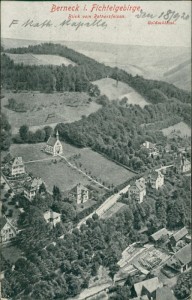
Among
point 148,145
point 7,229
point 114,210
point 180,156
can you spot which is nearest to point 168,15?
point 148,145

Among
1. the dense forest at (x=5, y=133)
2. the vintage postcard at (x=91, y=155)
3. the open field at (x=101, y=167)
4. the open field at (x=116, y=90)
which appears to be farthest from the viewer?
the open field at (x=116, y=90)

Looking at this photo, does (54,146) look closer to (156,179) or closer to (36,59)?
(36,59)

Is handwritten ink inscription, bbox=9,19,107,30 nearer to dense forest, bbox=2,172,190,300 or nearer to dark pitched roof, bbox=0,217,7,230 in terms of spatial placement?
dense forest, bbox=2,172,190,300

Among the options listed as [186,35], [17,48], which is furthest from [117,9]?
[17,48]

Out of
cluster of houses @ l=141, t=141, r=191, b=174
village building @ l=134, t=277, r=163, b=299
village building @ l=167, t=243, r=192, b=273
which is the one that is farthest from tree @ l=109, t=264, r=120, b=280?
cluster of houses @ l=141, t=141, r=191, b=174

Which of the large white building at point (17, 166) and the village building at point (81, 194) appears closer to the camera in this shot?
the large white building at point (17, 166)

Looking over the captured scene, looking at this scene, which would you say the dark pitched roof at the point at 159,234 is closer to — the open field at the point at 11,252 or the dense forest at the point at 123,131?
the dense forest at the point at 123,131

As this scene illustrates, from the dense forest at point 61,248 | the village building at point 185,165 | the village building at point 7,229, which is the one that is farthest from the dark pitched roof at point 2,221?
the village building at point 185,165
